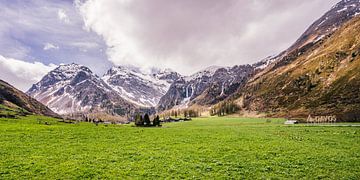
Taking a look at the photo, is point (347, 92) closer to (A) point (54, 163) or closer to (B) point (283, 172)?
(B) point (283, 172)

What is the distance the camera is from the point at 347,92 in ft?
616

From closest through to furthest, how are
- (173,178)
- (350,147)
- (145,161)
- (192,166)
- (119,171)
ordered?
(173,178)
(119,171)
(192,166)
(145,161)
(350,147)

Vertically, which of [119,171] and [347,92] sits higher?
[347,92]

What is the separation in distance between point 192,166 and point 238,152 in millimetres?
10642

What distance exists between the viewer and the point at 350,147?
37.5 metres

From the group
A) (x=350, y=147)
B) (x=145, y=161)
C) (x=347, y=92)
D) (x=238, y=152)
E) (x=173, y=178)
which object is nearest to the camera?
(x=173, y=178)

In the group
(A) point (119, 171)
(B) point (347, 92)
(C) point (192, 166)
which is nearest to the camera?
(A) point (119, 171)

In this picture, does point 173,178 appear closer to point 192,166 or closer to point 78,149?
point 192,166

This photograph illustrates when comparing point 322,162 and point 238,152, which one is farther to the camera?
point 238,152

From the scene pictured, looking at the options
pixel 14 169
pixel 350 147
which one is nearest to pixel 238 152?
pixel 350 147

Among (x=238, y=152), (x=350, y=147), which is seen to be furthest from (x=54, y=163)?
(x=350, y=147)

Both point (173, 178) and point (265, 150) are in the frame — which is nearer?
point (173, 178)

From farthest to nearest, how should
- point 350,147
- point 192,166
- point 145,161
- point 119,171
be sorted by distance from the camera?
point 350,147
point 145,161
point 192,166
point 119,171

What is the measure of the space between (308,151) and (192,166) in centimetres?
1877
